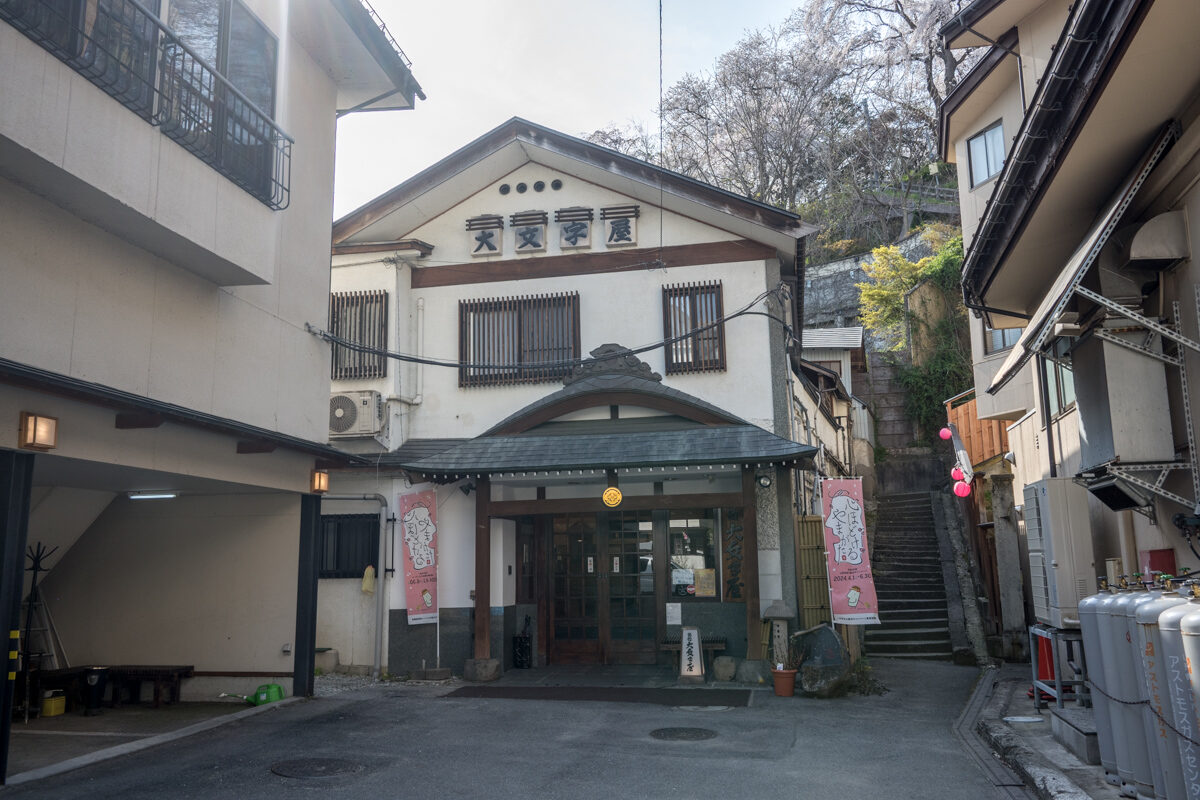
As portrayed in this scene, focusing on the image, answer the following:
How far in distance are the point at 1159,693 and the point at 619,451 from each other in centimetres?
917

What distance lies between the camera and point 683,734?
33.9ft

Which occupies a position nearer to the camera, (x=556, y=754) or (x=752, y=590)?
(x=556, y=754)

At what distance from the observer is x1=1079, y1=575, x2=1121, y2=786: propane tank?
6.77 meters

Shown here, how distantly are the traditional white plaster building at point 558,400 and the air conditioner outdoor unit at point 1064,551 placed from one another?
453 centimetres

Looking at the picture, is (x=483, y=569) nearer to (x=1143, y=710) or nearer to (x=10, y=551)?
(x=10, y=551)

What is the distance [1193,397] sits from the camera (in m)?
7.06

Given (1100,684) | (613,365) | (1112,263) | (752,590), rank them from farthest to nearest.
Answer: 1. (613,365)
2. (752,590)
3. (1112,263)
4. (1100,684)

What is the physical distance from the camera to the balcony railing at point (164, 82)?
747 centimetres

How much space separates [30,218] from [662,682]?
10.6 m

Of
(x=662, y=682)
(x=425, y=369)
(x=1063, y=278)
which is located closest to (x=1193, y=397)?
(x=1063, y=278)

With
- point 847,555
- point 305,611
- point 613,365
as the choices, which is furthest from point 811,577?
point 305,611

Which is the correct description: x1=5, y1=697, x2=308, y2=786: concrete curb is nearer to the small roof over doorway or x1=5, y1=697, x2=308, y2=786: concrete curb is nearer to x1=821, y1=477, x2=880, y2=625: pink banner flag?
the small roof over doorway

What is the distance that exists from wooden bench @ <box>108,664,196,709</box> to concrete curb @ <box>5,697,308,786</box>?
125 centimetres

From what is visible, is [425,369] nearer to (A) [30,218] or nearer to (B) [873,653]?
(A) [30,218]
